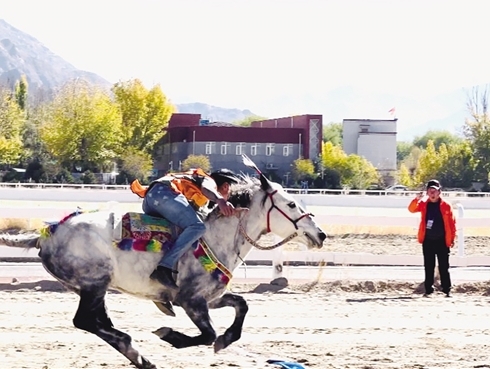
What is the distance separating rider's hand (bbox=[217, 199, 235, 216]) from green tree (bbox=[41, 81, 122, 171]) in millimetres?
71188

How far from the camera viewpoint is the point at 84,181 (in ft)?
229

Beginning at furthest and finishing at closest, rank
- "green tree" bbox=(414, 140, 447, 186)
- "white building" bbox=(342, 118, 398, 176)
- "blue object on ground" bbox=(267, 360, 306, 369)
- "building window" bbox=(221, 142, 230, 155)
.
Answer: "white building" bbox=(342, 118, 398, 176)
"building window" bbox=(221, 142, 230, 155)
"green tree" bbox=(414, 140, 447, 186)
"blue object on ground" bbox=(267, 360, 306, 369)

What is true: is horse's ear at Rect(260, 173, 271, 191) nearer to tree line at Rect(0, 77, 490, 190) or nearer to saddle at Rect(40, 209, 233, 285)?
saddle at Rect(40, 209, 233, 285)

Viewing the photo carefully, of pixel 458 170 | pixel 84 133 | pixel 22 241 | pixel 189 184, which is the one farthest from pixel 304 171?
pixel 22 241

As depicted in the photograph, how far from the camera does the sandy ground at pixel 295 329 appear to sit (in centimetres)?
927

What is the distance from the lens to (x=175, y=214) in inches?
337

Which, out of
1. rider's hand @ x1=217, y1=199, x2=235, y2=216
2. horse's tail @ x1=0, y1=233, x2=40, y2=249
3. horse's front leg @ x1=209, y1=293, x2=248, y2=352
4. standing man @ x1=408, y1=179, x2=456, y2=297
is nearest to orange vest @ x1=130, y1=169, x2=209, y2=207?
rider's hand @ x1=217, y1=199, x2=235, y2=216

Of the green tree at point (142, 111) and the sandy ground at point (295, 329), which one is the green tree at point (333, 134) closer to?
the green tree at point (142, 111)

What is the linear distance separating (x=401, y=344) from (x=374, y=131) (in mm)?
122012

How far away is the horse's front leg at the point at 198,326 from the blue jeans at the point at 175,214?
383 millimetres

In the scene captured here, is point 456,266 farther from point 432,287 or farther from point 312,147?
point 312,147

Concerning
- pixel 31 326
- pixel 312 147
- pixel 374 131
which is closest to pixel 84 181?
pixel 312 147

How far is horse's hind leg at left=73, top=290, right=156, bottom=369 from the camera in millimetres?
8266

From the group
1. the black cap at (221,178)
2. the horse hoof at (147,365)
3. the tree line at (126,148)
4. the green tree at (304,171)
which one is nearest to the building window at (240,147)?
the tree line at (126,148)
